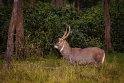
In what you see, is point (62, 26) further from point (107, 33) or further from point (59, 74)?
point (59, 74)

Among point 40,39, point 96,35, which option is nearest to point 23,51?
point 40,39

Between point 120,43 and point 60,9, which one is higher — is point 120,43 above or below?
below

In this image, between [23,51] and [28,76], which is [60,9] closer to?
[23,51]

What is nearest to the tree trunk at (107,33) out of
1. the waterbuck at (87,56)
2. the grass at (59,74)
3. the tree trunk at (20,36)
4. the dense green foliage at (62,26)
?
the dense green foliage at (62,26)

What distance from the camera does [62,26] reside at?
22.1 metres

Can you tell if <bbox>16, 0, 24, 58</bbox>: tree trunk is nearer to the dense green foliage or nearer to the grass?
the dense green foliage

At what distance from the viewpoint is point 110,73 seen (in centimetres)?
1459

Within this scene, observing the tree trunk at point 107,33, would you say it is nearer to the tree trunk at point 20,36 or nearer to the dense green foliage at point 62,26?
the dense green foliage at point 62,26

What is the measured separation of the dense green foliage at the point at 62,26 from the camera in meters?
21.2

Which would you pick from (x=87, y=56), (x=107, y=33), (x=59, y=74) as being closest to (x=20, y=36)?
(x=87, y=56)

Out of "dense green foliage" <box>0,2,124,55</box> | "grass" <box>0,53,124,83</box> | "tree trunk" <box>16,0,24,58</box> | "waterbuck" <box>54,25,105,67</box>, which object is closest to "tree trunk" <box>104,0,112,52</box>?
"dense green foliage" <box>0,2,124,55</box>

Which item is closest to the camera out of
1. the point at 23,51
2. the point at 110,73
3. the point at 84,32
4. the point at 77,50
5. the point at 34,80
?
the point at 34,80

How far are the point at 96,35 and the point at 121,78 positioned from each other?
10188mm

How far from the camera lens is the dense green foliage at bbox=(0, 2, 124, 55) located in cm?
2122
